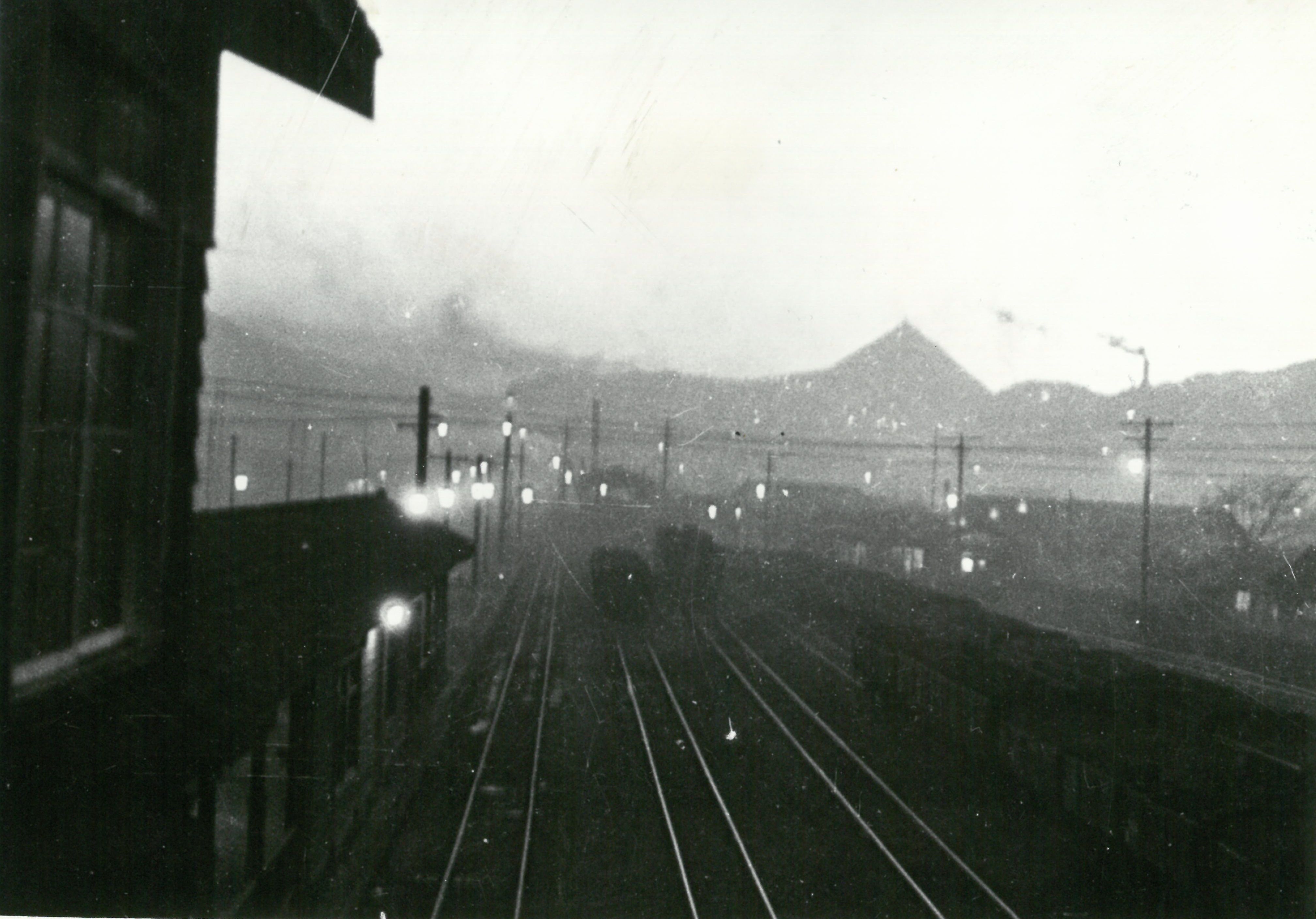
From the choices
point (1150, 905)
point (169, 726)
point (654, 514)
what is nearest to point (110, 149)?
point (169, 726)

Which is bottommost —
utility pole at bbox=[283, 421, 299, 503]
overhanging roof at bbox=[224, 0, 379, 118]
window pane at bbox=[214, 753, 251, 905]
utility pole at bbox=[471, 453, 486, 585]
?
window pane at bbox=[214, 753, 251, 905]

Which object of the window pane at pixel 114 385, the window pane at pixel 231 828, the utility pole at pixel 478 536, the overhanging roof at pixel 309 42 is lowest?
the window pane at pixel 231 828

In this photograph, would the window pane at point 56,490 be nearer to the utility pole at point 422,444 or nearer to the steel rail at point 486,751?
the utility pole at point 422,444

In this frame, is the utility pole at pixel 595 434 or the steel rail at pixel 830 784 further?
the utility pole at pixel 595 434

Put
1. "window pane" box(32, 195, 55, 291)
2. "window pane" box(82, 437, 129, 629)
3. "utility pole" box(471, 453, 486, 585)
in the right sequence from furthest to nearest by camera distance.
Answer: "utility pole" box(471, 453, 486, 585) → "window pane" box(82, 437, 129, 629) → "window pane" box(32, 195, 55, 291)

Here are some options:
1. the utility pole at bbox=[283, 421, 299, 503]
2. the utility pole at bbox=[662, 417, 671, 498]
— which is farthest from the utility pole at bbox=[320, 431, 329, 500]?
the utility pole at bbox=[662, 417, 671, 498]

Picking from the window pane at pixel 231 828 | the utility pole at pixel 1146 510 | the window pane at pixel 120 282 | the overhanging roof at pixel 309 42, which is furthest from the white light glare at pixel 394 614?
the utility pole at pixel 1146 510

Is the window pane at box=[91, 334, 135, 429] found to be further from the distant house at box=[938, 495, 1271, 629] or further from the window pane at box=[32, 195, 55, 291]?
the distant house at box=[938, 495, 1271, 629]
